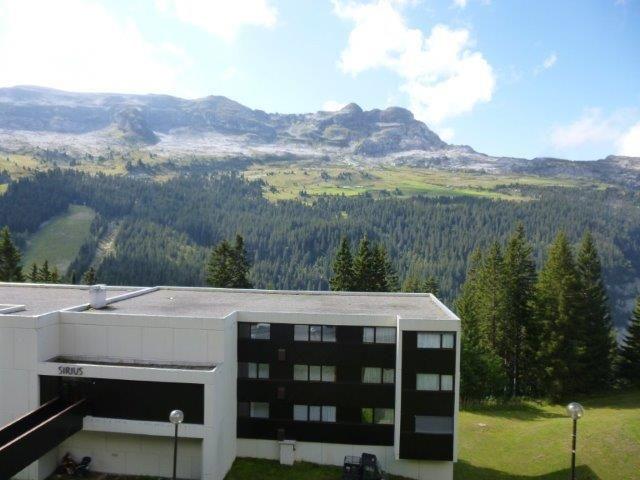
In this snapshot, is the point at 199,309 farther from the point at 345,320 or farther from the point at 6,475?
the point at 6,475

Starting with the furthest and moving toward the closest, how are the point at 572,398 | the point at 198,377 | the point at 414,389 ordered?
the point at 572,398 < the point at 414,389 < the point at 198,377

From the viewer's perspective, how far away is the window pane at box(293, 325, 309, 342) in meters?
32.1

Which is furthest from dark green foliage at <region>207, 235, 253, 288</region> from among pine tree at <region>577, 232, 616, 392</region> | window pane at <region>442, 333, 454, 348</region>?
window pane at <region>442, 333, 454, 348</region>

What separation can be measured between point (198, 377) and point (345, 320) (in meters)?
8.91

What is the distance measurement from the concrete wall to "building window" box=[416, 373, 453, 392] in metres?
4.21

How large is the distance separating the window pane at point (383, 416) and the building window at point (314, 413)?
8.09ft

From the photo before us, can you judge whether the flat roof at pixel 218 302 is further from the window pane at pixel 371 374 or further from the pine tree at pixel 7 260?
the pine tree at pixel 7 260

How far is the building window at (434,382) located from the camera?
100 ft

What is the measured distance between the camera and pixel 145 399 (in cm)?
2922

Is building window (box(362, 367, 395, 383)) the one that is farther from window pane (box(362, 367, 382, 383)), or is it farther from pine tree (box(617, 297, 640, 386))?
pine tree (box(617, 297, 640, 386))

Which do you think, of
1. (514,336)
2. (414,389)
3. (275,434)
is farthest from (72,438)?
(514,336)

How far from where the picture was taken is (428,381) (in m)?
30.7

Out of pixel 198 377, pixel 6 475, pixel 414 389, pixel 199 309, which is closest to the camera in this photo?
pixel 6 475

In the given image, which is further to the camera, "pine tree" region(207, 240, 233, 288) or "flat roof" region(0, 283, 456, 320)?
"pine tree" region(207, 240, 233, 288)
